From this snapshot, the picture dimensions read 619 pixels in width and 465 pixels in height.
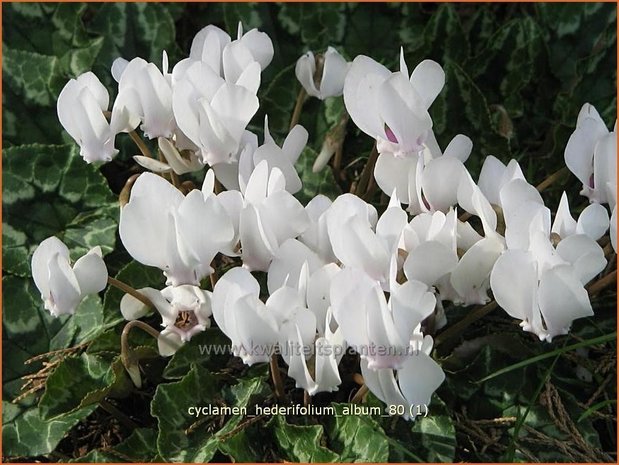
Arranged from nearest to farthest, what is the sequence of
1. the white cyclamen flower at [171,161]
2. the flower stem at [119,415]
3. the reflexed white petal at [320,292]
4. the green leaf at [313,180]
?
1. the reflexed white petal at [320,292]
2. the white cyclamen flower at [171,161]
3. the flower stem at [119,415]
4. the green leaf at [313,180]

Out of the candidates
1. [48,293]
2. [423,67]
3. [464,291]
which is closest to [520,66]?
[423,67]

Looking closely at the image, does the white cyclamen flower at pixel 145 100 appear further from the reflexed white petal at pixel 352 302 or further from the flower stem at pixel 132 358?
the reflexed white petal at pixel 352 302

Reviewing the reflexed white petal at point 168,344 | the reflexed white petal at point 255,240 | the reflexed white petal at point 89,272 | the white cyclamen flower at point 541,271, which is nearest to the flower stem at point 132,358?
the reflexed white petal at point 168,344

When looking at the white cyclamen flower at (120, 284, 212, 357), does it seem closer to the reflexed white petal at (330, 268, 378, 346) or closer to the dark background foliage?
the dark background foliage

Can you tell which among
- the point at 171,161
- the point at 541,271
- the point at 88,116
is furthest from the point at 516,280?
the point at 88,116

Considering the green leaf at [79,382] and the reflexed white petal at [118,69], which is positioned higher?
the reflexed white petal at [118,69]

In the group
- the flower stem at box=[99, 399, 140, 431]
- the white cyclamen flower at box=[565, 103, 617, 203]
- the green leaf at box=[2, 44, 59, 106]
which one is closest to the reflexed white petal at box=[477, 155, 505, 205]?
the white cyclamen flower at box=[565, 103, 617, 203]
